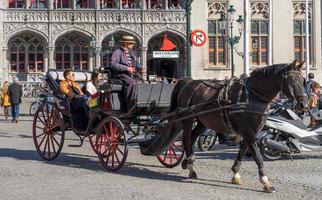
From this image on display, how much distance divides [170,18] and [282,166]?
27.0 m

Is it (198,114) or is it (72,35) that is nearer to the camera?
(198,114)

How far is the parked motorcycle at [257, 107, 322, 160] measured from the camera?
31.5ft

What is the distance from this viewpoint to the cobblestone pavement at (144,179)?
22.3 feet

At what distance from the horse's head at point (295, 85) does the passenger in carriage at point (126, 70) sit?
108 inches

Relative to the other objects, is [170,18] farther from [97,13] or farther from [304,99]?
[304,99]

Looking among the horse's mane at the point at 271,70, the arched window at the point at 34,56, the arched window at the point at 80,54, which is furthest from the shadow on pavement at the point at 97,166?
the arched window at the point at 80,54

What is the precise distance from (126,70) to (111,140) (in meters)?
1.18

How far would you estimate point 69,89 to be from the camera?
1015 cm

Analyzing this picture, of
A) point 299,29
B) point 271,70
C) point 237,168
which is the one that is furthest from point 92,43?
point 271,70

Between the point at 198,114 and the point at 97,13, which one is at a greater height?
the point at 97,13

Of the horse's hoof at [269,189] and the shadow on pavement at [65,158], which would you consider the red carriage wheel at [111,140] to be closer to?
the shadow on pavement at [65,158]

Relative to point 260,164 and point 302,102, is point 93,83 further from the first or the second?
point 302,102

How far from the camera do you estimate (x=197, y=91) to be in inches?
321

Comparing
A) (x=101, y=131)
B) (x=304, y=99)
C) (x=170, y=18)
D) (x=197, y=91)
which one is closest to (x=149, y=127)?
(x=101, y=131)
